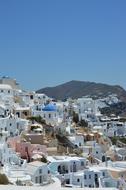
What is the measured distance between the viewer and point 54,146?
26.4 meters

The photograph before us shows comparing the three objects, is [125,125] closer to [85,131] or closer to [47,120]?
[85,131]

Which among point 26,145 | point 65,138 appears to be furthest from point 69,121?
point 26,145

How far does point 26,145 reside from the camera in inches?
913

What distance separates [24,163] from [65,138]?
831 cm

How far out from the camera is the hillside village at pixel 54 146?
65.2 feet

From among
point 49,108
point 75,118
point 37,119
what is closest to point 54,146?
point 37,119

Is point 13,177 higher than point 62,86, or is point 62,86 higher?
point 62,86

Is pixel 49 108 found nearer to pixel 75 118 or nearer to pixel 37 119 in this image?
pixel 37 119

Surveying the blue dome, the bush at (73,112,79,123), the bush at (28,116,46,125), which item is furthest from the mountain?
the bush at (28,116,46,125)

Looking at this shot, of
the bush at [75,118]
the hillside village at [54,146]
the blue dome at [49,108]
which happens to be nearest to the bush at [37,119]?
the hillside village at [54,146]

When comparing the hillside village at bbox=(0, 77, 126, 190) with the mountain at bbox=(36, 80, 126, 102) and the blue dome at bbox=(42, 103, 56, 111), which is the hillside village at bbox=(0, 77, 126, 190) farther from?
the mountain at bbox=(36, 80, 126, 102)

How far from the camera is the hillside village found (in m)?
19.9

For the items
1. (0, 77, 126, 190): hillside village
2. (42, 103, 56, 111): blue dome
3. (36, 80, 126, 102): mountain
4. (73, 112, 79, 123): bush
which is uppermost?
(36, 80, 126, 102): mountain

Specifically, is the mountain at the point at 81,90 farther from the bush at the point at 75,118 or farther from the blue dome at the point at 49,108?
the blue dome at the point at 49,108
